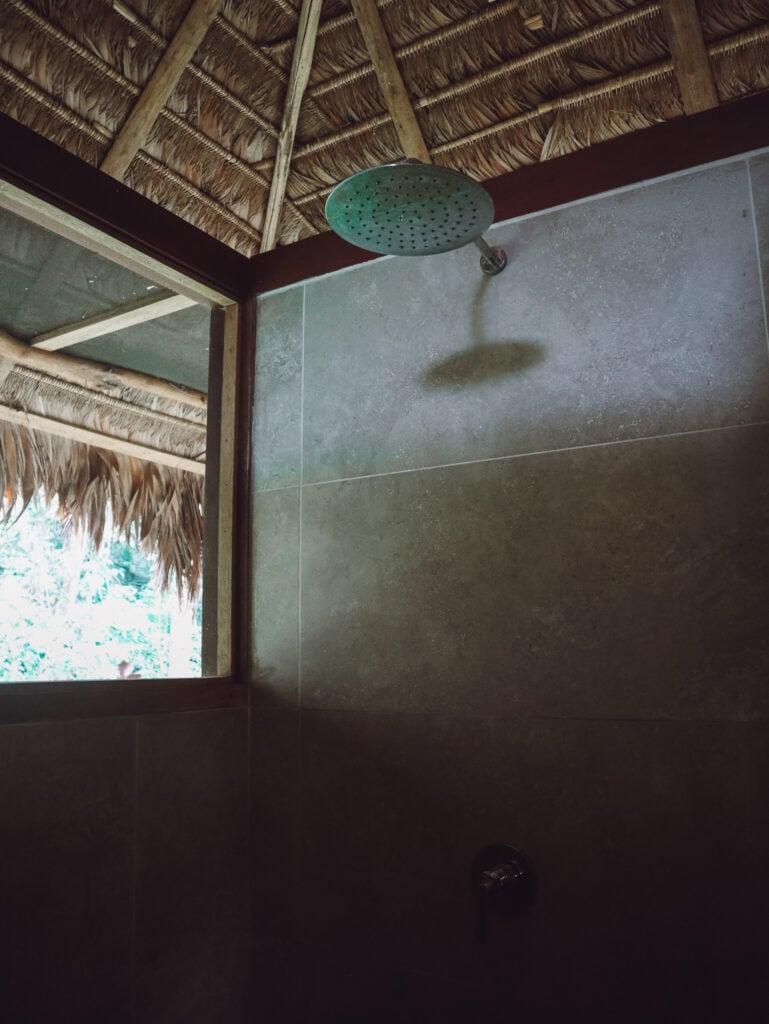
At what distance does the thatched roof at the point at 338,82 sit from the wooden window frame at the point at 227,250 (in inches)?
7.1

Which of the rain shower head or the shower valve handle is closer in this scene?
the rain shower head

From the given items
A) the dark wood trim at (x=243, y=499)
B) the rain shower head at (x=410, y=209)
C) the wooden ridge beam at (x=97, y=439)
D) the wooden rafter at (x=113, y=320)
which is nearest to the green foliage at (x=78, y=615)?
the wooden ridge beam at (x=97, y=439)

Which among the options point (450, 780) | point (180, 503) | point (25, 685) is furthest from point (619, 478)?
point (180, 503)

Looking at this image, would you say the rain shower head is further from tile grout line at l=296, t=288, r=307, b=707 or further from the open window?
the open window

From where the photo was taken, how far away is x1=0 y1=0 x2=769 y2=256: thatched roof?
145 centimetres

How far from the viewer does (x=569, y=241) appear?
139 centimetres

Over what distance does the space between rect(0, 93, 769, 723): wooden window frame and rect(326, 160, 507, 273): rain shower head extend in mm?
329

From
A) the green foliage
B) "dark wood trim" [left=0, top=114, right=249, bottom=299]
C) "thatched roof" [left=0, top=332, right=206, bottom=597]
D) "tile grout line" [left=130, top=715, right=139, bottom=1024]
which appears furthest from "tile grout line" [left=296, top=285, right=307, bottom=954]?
the green foliage

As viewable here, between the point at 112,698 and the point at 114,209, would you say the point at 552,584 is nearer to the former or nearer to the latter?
the point at 112,698

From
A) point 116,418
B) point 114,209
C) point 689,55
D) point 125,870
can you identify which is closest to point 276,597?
point 125,870

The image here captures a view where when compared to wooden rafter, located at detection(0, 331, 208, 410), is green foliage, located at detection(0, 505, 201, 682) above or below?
below

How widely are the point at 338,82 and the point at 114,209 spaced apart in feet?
1.98

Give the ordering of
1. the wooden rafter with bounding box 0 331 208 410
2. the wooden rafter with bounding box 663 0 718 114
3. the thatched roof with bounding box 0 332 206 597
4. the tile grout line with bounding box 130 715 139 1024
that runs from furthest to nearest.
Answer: the thatched roof with bounding box 0 332 206 597 < the wooden rafter with bounding box 0 331 208 410 < the wooden rafter with bounding box 663 0 718 114 < the tile grout line with bounding box 130 715 139 1024

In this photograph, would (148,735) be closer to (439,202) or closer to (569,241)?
(439,202)
